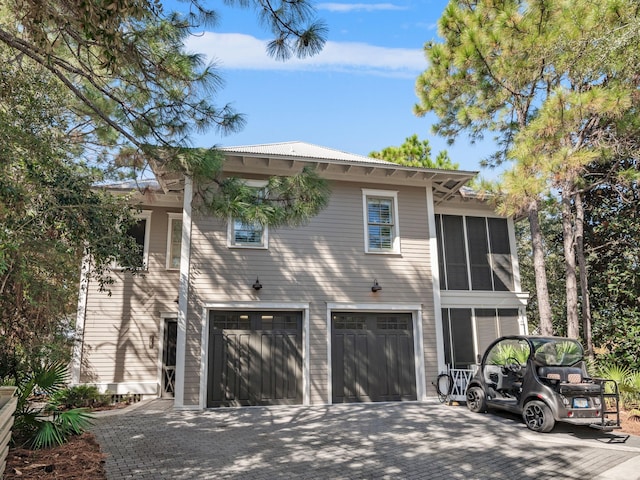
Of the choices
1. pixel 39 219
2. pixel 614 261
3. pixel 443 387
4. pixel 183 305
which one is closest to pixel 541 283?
pixel 614 261

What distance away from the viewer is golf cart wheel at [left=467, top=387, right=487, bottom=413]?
8516 mm

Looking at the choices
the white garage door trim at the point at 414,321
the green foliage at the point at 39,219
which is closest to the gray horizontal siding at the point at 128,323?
the green foliage at the point at 39,219

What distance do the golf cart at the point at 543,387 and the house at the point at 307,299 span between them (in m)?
1.84

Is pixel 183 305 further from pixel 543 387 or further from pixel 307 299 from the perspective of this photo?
pixel 543 387

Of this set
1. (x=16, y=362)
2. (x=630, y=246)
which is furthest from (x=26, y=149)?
A: (x=630, y=246)

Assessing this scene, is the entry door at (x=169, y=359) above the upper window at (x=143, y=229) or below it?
below

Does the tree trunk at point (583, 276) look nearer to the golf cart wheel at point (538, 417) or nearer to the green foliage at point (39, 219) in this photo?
the golf cart wheel at point (538, 417)

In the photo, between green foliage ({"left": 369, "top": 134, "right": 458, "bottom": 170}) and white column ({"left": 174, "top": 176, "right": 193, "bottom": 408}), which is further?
green foliage ({"left": 369, "top": 134, "right": 458, "bottom": 170})

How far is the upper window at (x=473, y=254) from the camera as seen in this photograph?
11969mm

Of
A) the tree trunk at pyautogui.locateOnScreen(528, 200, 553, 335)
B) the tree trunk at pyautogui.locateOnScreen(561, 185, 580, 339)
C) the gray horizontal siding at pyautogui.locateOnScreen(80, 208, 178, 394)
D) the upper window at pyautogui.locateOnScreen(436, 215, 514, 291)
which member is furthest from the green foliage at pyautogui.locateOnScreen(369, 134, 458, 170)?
the gray horizontal siding at pyautogui.locateOnScreen(80, 208, 178, 394)

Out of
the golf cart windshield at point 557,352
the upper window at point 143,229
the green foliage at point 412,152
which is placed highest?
the green foliage at point 412,152

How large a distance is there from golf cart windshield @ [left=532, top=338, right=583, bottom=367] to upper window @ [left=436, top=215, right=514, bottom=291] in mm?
4126

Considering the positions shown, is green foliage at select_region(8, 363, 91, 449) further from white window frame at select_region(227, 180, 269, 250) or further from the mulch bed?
white window frame at select_region(227, 180, 269, 250)

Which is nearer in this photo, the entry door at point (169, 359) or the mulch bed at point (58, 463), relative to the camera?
the mulch bed at point (58, 463)
